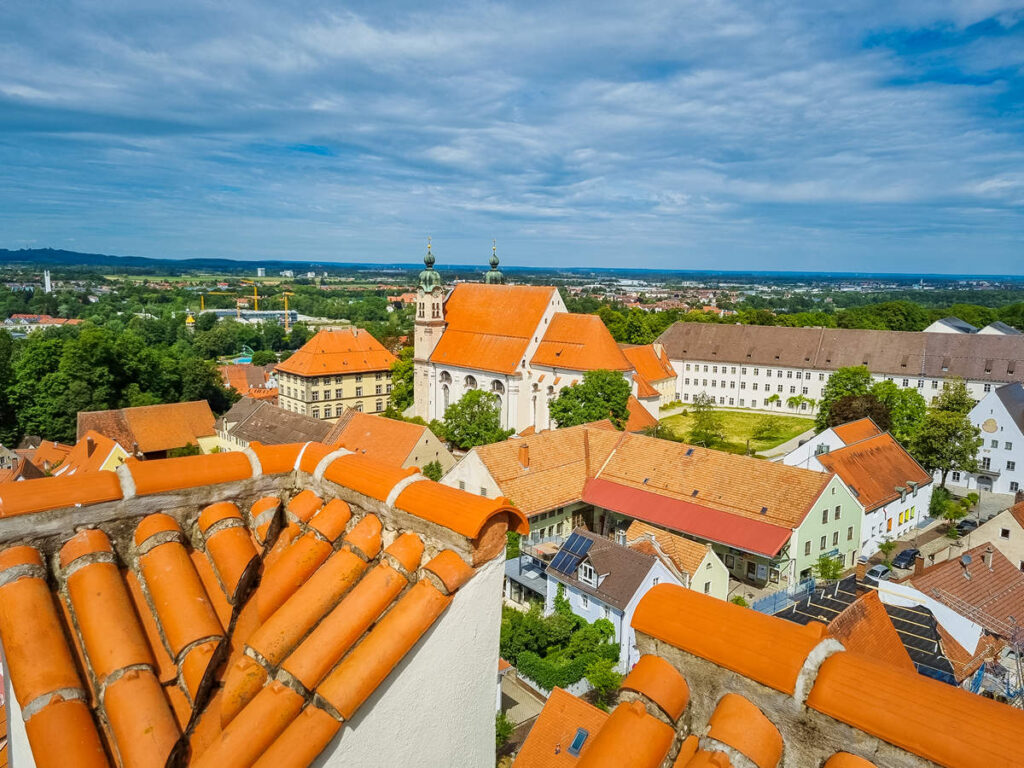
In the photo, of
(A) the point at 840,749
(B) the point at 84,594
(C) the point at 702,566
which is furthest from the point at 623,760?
(C) the point at 702,566

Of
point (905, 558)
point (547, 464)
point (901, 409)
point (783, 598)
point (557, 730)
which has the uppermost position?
point (901, 409)

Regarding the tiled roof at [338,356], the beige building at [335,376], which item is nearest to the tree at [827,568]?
the beige building at [335,376]

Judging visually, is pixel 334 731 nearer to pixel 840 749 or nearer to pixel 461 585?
pixel 461 585

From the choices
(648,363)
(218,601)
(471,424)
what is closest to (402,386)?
(471,424)

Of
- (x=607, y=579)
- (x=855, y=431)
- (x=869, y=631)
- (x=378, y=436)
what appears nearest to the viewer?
(x=869, y=631)

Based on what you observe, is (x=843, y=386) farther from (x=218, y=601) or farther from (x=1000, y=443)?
(x=218, y=601)

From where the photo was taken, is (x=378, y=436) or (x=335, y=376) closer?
(x=378, y=436)

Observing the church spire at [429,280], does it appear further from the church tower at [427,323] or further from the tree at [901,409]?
the tree at [901,409]
